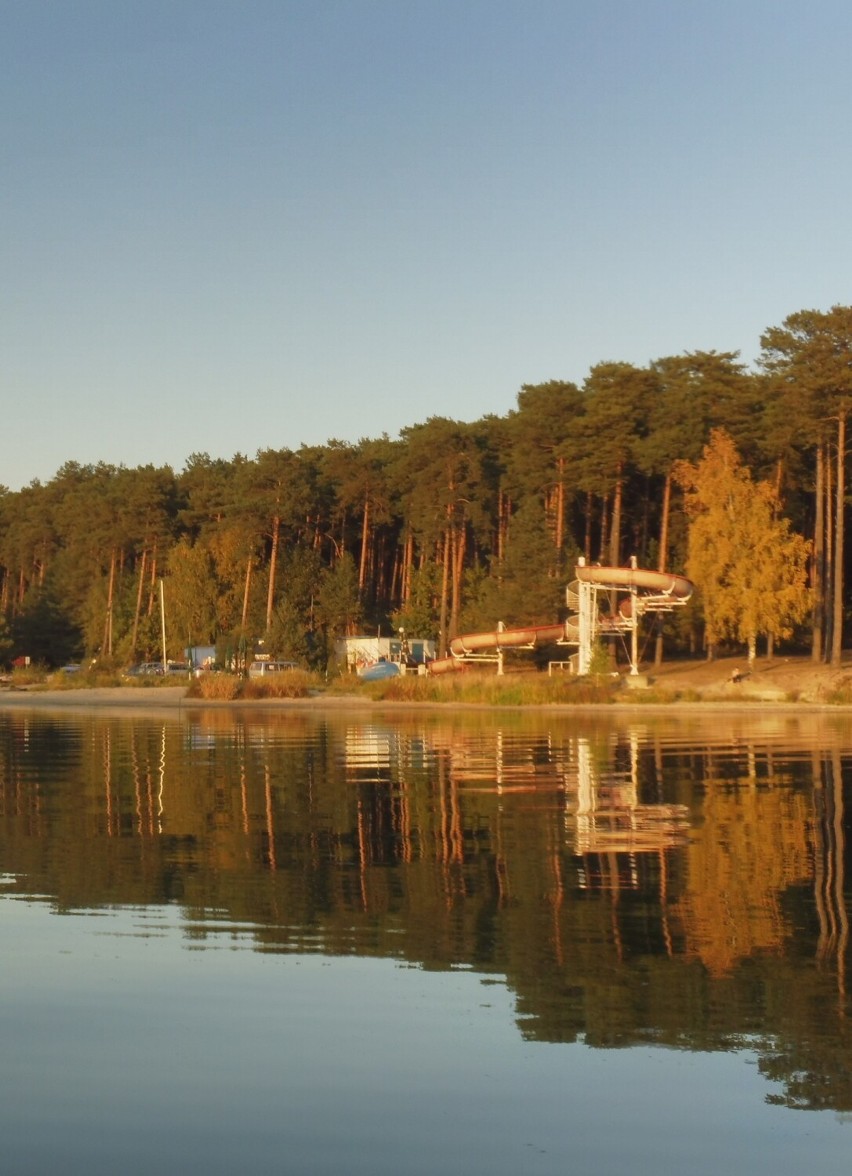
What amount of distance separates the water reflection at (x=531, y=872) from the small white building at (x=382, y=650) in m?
49.4

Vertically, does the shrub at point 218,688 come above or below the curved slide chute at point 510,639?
below

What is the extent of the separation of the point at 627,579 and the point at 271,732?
80.4ft

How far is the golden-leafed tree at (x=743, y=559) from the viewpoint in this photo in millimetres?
61344

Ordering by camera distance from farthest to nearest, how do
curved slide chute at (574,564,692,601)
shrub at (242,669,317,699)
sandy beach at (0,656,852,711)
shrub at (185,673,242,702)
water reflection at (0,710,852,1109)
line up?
1. shrub at (242,669,317,699)
2. shrub at (185,673,242,702)
3. curved slide chute at (574,564,692,601)
4. sandy beach at (0,656,852,711)
5. water reflection at (0,710,852,1109)

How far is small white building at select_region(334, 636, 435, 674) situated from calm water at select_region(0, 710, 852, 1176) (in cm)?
5713

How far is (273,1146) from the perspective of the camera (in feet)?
19.8

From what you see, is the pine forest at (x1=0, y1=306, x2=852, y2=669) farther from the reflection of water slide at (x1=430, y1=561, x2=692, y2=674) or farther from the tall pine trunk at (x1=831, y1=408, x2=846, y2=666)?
the reflection of water slide at (x1=430, y1=561, x2=692, y2=674)

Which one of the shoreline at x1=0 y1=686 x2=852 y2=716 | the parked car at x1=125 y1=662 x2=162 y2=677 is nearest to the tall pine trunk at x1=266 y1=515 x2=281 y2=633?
the parked car at x1=125 y1=662 x2=162 y2=677

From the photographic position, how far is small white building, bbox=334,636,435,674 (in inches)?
3036

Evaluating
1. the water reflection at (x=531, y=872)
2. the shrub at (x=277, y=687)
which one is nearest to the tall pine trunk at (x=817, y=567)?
the shrub at (x=277, y=687)

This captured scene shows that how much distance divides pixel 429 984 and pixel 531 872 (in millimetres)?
4135

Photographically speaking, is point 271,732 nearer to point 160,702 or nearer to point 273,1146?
point 160,702

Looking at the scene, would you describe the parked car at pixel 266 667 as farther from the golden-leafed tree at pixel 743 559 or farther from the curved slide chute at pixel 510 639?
the golden-leafed tree at pixel 743 559

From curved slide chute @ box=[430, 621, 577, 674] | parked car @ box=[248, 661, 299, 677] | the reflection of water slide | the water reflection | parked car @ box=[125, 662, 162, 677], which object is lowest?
parked car @ box=[125, 662, 162, 677]
